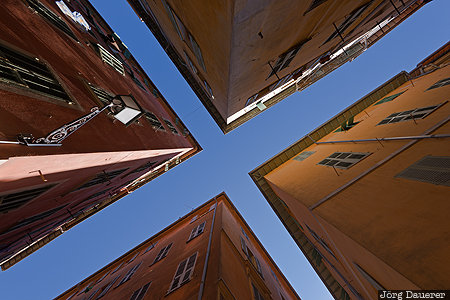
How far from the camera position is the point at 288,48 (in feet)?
25.6

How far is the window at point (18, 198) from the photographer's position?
4.53 m

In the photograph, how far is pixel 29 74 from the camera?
14.1 feet

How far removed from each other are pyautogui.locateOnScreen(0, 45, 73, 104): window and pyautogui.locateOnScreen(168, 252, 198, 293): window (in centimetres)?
611

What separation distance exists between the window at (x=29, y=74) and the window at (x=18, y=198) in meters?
2.35

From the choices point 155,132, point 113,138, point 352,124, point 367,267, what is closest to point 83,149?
point 113,138

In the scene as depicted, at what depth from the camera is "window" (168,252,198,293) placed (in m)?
6.47

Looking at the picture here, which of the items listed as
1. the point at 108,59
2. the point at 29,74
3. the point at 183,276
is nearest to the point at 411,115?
the point at 183,276

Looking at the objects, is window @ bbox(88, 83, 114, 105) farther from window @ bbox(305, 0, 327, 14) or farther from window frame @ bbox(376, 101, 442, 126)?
window frame @ bbox(376, 101, 442, 126)

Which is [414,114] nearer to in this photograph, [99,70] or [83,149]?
[83,149]

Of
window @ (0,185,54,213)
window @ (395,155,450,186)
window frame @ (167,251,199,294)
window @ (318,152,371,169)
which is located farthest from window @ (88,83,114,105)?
window @ (318,152,371,169)

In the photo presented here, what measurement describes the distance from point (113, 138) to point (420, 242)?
8636 millimetres

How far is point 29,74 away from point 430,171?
9575 millimetres

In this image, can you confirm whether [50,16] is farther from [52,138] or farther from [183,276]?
[183,276]

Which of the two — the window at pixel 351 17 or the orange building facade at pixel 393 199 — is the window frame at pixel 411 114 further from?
the window at pixel 351 17
